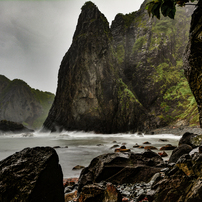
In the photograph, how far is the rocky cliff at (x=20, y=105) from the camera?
10464cm

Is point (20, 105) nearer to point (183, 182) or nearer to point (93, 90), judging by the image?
point (93, 90)

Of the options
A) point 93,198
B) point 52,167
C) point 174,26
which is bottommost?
point 93,198

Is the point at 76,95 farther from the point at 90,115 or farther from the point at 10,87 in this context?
the point at 10,87

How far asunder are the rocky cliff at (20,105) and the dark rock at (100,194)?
11970 centimetres

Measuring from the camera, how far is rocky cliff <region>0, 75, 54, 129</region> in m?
105

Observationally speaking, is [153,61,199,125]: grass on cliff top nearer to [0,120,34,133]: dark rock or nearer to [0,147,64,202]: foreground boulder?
[0,147,64,202]: foreground boulder

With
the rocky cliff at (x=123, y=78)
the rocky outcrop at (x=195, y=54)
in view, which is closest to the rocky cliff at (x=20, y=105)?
the rocky cliff at (x=123, y=78)

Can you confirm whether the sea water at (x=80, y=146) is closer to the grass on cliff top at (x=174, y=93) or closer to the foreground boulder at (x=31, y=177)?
the foreground boulder at (x=31, y=177)

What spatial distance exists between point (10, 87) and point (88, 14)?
101241mm

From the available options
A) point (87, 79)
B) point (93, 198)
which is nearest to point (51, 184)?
point (93, 198)

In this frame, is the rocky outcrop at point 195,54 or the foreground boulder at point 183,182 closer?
the foreground boulder at point 183,182

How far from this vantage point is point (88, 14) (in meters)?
43.9

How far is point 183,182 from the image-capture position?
2355 millimetres

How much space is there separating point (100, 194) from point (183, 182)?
156 cm
